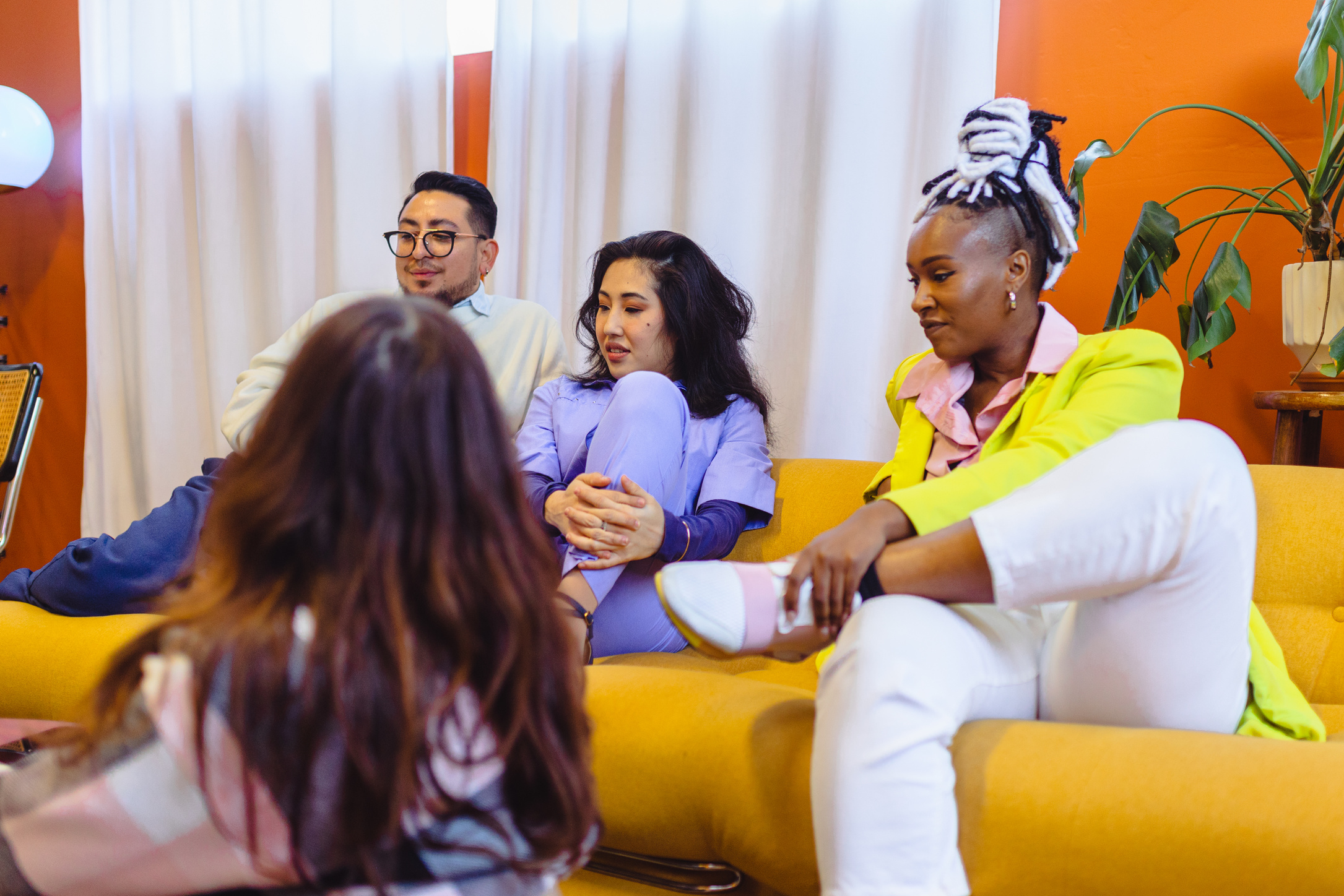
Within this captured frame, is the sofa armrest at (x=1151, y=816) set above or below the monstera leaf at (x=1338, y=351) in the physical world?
below

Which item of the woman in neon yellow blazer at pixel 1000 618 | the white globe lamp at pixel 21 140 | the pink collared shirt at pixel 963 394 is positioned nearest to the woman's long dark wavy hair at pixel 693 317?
the pink collared shirt at pixel 963 394

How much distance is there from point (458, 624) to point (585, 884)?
572 mm

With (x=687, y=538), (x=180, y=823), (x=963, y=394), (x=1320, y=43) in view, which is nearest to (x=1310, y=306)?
(x=1320, y=43)

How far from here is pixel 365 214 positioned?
111 inches

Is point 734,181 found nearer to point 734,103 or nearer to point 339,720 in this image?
point 734,103

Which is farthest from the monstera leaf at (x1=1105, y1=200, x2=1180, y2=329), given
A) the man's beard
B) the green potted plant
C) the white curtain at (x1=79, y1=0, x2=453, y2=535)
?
the white curtain at (x1=79, y1=0, x2=453, y2=535)

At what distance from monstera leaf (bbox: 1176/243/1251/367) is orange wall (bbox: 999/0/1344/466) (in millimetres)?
279

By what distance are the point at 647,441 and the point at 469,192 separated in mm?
1043

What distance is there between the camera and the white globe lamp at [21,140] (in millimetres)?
2986

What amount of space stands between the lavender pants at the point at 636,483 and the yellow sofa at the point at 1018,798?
1.35ft

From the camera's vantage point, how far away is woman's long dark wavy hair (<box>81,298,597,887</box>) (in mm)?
557

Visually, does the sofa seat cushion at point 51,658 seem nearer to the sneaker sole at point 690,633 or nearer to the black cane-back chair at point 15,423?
the sneaker sole at point 690,633

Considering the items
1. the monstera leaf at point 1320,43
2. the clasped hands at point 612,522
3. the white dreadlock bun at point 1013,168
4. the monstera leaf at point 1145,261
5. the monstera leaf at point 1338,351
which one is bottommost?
the clasped hands at point 612,522

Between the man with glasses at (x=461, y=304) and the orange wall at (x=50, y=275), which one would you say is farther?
the orange wall at (x=50, y=275)
